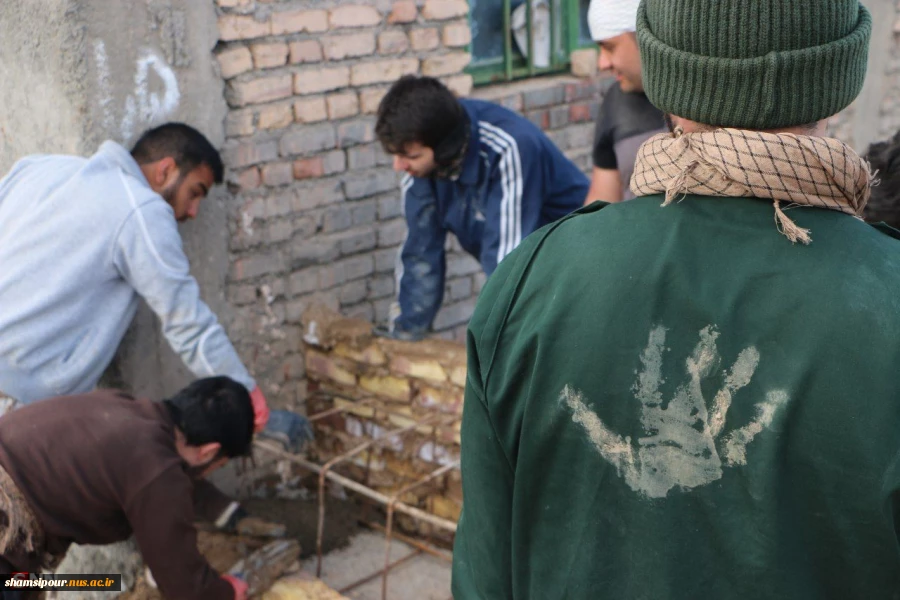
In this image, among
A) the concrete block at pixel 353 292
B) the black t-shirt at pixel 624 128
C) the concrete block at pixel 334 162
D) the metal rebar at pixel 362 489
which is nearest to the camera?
the metal rebar at pixel 362 489

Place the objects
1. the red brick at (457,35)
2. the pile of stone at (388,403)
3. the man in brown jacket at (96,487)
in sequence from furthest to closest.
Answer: the red brick at (457,35) → the pile of stone at (388,403) → the man in brown jacket at (96,487)

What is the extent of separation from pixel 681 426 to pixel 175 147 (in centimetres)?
242

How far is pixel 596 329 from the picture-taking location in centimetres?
115

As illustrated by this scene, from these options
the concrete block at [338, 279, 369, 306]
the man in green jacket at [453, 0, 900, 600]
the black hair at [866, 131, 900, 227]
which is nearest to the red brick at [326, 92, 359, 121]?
the concrete block at [338, 279, 369, 306]

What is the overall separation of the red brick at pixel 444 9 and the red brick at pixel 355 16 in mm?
288

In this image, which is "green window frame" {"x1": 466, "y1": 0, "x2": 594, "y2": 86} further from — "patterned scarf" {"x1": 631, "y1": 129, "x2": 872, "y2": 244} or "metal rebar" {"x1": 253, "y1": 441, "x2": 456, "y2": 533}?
"patterned scarf" {"x1": 631, "y1": 129, "x2": 872, "y2": 244}

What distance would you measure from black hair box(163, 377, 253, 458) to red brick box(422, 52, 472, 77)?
1799mm

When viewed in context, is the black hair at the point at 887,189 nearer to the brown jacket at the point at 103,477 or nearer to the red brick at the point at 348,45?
the brown jacket at the point at 103,477

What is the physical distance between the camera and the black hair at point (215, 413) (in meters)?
2.83

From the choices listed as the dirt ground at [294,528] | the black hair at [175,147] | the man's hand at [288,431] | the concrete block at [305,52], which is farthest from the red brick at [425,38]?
the dirt ground at [294,528]

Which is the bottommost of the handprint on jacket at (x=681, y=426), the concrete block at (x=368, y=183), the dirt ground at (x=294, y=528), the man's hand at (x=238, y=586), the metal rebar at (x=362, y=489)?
the dirt ground at (x=294, y=528)

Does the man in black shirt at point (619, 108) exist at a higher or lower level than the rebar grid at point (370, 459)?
higher

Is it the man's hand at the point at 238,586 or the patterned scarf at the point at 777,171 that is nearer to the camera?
the patterned scarf at the point at 777,171

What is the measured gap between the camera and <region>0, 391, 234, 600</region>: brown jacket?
260 cm
